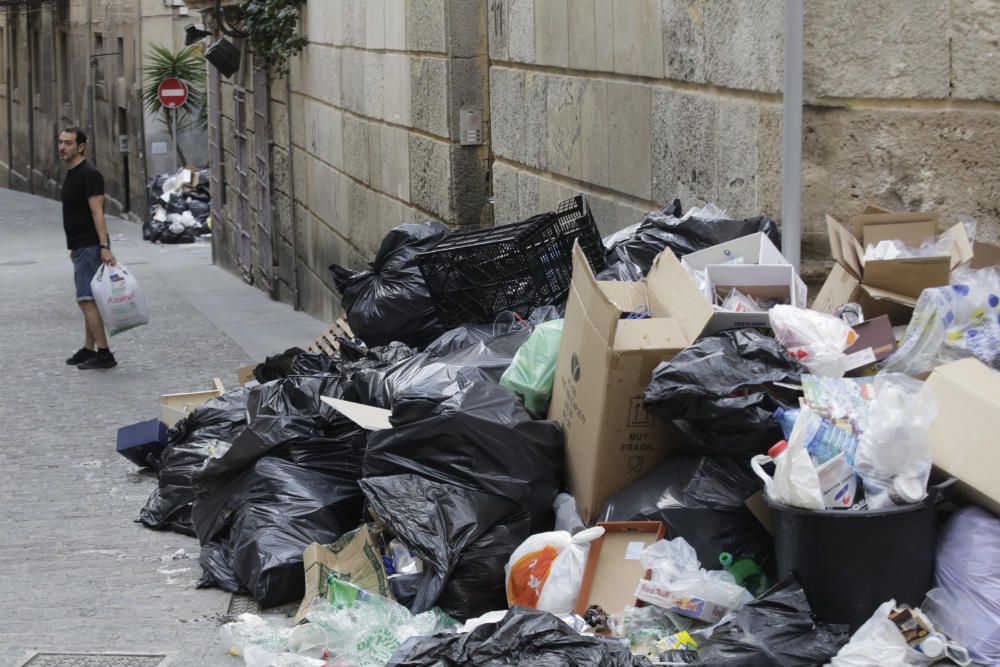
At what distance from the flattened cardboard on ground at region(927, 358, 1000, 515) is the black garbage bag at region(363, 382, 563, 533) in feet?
3.95

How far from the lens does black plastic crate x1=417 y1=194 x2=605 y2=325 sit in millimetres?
5387

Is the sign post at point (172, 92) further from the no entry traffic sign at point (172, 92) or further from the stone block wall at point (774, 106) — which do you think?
the stone block wall at point (774, 106)

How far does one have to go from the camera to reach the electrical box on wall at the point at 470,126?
25.8 feet

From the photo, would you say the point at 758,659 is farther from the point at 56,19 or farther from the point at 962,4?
the point at 56,19

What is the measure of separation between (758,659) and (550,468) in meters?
1.17

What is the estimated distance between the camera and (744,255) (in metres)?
4.37

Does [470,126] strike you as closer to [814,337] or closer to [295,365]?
[295,365]

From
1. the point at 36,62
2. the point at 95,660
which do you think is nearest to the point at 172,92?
the point at 36,62

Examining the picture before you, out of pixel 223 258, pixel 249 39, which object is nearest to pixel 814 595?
pixel 249 39

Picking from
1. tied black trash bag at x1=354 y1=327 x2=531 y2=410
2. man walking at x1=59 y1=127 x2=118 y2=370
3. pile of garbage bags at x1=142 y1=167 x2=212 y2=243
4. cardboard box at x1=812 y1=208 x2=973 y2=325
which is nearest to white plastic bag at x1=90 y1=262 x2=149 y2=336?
man walking at x1=59 y1=127 x2=118 y2=370

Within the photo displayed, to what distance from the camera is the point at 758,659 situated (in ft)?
10.4

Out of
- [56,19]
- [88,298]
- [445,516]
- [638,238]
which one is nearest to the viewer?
[445,516]

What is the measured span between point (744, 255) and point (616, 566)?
1182mm

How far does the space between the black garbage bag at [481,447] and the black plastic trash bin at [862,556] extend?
100 cm
